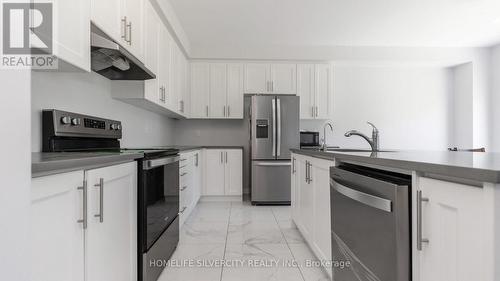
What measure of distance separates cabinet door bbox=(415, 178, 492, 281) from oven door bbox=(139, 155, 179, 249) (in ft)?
4.77

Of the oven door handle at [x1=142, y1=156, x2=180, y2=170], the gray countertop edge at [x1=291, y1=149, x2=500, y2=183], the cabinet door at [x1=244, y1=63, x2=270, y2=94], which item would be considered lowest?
the oven door handle at [x1=142, y1=156, x2=180, y2=170]

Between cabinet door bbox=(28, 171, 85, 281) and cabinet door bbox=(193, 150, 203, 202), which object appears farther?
cabinet door bbox=(193, 150, 203, 202)

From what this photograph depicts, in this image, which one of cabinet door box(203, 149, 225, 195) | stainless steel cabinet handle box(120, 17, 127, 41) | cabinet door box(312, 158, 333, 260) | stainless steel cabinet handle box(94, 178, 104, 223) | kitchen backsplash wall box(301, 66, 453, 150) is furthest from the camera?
kitchen backsplash wall box(301, 66, 453, 150)

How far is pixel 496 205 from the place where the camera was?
0.68 metres

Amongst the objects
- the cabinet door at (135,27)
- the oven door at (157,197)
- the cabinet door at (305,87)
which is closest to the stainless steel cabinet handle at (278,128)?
the cabinet door at (305,87)

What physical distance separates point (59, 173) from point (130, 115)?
7.55ft

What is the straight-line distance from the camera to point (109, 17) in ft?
6.30

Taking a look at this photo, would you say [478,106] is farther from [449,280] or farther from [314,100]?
[449,280]

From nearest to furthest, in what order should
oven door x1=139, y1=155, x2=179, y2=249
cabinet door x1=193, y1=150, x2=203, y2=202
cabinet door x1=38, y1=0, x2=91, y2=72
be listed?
cabinet door x1=38, y1=0, x2=91, y2=72
oven door x1=139, y1=155, x2=179, y2=249
cabinet door x1=193, y1=150, x2=203, y2=202

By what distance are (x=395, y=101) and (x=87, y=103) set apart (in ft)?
17.3

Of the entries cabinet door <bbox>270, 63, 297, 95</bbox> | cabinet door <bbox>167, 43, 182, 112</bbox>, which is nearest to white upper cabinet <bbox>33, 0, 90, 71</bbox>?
cabinet door <bbox>167, 43, 182, 112</bbox>

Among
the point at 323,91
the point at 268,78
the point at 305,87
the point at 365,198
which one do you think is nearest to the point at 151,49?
the point at 365,198

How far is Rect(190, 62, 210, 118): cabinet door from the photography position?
5051 mm

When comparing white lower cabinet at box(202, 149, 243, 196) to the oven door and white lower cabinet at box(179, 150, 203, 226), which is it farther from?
the oven door
